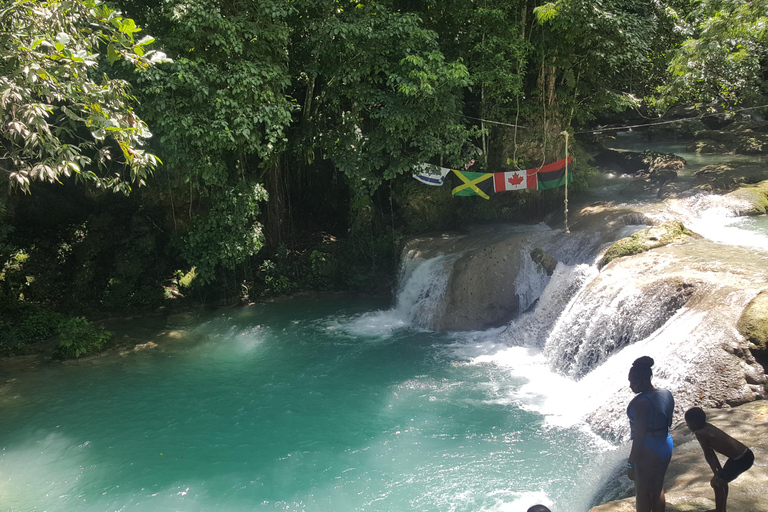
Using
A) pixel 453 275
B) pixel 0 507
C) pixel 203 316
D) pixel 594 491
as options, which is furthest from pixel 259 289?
pixel 594 491

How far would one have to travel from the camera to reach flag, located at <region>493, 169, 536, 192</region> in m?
12.8

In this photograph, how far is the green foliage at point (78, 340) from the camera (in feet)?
35.5

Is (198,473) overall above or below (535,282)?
below

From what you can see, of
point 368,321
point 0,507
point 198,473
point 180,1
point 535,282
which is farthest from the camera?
point 368,321

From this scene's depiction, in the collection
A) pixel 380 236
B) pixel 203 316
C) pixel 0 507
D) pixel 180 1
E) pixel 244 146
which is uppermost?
pixel 180 1

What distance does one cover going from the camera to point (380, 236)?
566 inches

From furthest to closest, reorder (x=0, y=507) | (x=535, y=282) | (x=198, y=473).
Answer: (x=535, y=282) < (x=198, y=473) < (x=0, y=507)

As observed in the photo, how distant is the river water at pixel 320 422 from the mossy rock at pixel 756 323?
1.56 metres

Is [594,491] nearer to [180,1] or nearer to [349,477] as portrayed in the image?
[349,477]

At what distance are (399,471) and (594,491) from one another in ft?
7.72

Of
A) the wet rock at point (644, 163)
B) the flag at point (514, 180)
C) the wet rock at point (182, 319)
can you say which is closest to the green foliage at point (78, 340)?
the wet rock at point (182, 319)

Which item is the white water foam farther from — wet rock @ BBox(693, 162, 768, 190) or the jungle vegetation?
the jungle vegetation

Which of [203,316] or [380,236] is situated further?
[380,236]

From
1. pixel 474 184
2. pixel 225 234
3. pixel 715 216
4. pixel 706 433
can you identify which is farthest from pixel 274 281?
pixel 706 433
